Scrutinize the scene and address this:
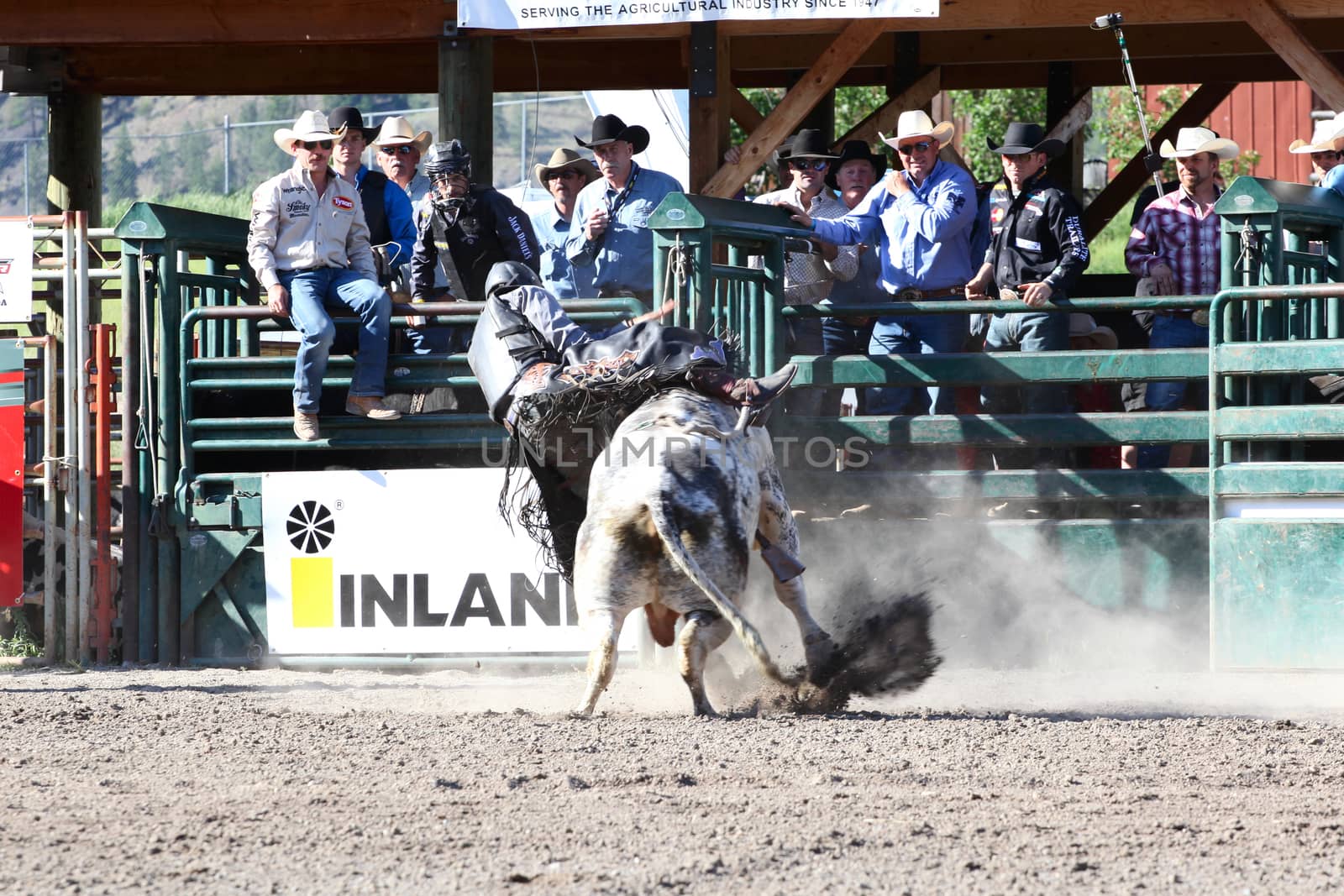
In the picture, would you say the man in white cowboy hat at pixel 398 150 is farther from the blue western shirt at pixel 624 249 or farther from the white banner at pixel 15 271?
the white banner at pixel 15 271

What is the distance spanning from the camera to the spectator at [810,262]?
808 centimetres

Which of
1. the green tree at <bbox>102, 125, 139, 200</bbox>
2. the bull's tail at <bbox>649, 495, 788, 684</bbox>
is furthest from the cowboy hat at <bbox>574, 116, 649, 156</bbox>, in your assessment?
the green tree at <bbox>102, 125, 139, 200</bbox>

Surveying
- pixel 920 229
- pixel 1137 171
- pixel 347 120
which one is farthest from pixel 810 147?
→ pixel 1137 171

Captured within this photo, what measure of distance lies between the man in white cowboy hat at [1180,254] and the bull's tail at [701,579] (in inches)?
117

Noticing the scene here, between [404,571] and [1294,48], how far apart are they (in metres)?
5.37

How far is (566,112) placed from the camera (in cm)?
5978

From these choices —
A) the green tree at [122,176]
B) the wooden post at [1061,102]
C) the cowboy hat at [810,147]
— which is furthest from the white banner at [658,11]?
the green tree at [122,176]

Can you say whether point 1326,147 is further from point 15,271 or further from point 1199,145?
point 15,271

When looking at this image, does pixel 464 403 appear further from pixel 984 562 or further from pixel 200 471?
pixel 984 562

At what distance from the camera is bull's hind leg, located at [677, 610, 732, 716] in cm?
583

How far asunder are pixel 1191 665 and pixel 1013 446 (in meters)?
1.22

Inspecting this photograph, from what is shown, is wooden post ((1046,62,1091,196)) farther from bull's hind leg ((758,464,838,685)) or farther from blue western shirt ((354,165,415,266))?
bull's hind leg ((758,464,838,685))

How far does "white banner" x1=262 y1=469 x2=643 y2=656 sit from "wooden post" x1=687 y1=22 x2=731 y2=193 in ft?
9.00

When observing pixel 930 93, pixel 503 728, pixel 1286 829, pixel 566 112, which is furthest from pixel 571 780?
pixel 566 112
